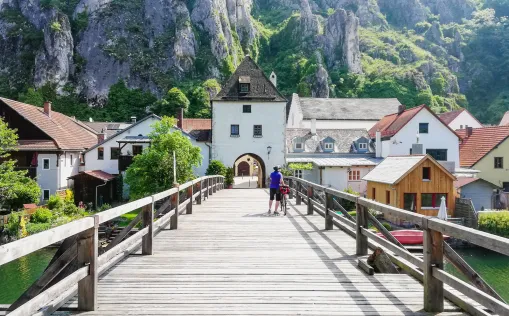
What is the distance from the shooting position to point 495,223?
93.2ft

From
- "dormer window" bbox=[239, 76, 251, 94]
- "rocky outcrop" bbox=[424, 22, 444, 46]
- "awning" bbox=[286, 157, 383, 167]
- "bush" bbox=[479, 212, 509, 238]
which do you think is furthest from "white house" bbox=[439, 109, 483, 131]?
"rocky outcrop" bbox=[424, 22, 444, 46]

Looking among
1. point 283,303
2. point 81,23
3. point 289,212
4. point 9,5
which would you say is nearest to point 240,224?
point 289,212

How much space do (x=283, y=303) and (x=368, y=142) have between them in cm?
4214

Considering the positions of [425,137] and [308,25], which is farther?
Result: [308,25]

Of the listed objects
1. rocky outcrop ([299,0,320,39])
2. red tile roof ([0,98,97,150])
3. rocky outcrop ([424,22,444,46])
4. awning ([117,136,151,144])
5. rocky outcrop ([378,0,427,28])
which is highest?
rocky outcrop ([378,0,427,28])

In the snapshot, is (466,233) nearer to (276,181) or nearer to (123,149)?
(276,181)

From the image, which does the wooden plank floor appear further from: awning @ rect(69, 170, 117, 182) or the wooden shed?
awning @ rect(69, 170, 117, 182)

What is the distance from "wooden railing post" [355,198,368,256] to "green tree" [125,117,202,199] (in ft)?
85.3

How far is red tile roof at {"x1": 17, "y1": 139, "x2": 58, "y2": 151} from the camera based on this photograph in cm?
3678

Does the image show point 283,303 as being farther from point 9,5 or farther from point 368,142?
point 9,5

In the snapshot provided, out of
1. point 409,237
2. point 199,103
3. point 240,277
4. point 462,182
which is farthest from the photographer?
point 199,103

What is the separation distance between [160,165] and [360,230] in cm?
2675

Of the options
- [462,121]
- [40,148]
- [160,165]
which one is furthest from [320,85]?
[40,148]

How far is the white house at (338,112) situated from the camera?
59969 mm
